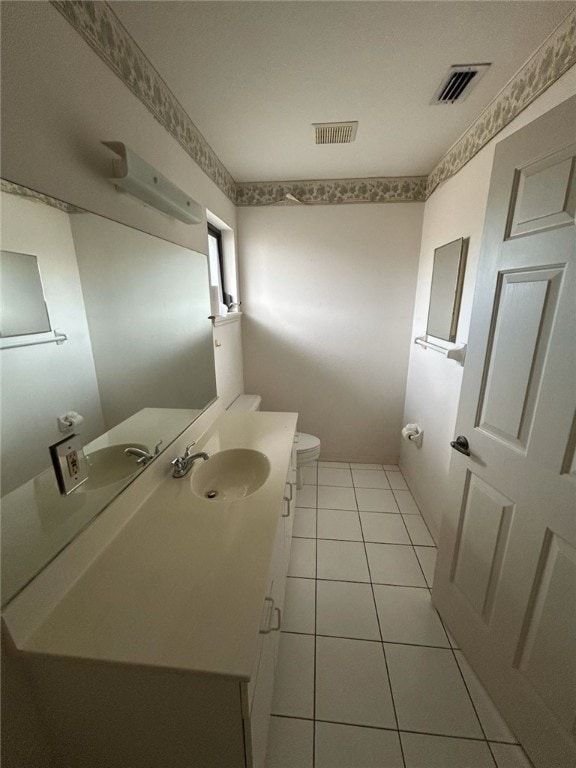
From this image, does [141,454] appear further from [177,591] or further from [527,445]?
[527,445]

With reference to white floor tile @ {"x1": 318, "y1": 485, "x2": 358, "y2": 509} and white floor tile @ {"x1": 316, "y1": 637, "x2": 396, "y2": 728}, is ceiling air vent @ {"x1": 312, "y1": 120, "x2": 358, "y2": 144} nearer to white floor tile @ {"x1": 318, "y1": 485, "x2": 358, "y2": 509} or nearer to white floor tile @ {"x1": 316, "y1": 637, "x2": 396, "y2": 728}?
white floor tile @ {"x1": 318, "y1": 485, "x2": 358, "y2": 509}

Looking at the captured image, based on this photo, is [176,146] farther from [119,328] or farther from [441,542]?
[441,542]

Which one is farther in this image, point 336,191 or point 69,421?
point 336,191

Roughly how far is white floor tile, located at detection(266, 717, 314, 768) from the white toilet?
141 centimetres

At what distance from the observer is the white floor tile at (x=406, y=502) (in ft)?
7.38

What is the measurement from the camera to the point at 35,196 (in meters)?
0.71

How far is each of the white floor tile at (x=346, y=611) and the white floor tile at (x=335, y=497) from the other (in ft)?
2.18

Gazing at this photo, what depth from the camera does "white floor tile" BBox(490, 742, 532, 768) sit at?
1.02 m

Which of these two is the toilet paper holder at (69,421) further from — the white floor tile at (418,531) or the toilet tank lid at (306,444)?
the white floor tile at (418,531)

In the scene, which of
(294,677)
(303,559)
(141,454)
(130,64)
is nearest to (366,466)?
(303,559)

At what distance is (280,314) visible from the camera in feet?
8.55

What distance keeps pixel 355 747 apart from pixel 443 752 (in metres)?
0.32

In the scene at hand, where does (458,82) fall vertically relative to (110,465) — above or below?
above

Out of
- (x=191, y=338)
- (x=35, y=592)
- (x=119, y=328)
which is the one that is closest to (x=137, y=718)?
(x=35, y=592)
